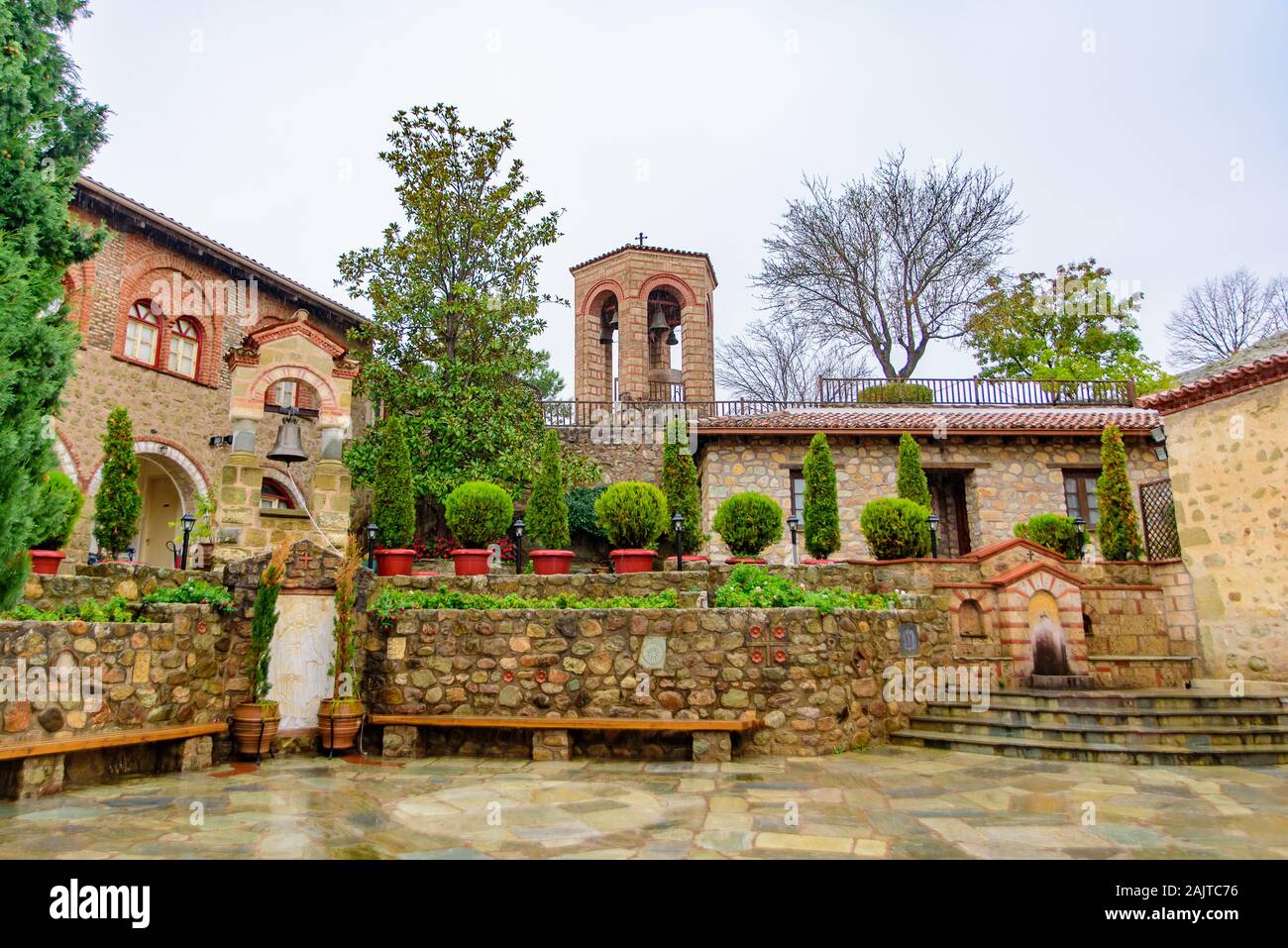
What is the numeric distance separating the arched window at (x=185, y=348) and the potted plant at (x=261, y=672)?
9501 millimetres

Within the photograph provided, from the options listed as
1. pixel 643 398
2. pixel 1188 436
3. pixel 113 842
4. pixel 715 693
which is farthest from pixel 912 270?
pixel 113 842

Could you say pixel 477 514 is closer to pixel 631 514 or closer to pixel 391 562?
pixel 391 562

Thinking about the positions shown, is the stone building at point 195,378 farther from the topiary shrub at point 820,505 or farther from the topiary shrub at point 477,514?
the topiary shrub at point 820,505

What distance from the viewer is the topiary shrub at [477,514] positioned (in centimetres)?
1055

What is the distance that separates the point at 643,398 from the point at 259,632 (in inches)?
489

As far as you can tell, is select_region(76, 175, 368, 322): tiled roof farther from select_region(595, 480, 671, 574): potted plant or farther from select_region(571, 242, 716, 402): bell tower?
select_region(595, 480, 671, 574): potted plant

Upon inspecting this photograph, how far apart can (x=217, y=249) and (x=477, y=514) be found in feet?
27.7

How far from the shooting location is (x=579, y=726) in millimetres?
6527

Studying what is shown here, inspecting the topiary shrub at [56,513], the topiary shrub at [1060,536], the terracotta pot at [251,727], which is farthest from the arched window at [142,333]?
the topiary shrub at [1060,536]

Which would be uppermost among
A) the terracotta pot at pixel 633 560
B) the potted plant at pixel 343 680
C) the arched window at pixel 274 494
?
the arched window at pixel 274 494

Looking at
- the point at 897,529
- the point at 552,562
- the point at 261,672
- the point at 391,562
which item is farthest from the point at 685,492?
the point at 261,672

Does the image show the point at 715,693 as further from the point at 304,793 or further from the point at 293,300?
the point at 293,300

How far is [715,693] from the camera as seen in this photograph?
6.76 m

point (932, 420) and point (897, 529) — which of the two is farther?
point (932, 420)
